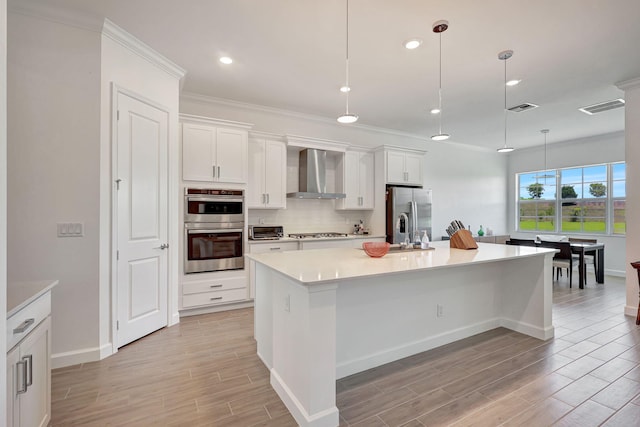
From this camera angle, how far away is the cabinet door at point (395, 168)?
5465mm

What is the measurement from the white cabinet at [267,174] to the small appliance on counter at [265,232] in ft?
1.02

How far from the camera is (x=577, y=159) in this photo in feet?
22.9

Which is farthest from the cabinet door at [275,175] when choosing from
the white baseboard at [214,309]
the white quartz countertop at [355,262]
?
the white quartz countertop at [355,262]

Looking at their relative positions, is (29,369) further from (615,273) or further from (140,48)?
(615,273)

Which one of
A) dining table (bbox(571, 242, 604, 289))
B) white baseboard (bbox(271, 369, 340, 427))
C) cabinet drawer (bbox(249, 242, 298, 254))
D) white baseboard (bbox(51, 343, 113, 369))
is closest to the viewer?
white baseboard (bbox(271, 369, 340, 427))

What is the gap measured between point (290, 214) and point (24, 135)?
10.9 ft

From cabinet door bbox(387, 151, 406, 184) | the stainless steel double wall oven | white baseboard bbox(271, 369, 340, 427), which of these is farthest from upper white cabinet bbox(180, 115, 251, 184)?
white baseboard bbox(271, 369, 340, 427)

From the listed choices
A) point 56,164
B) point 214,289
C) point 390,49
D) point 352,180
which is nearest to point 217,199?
point 214,289

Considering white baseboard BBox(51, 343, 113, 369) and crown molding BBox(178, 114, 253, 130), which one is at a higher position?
crown molding BBox(178, 114, 253, 130)

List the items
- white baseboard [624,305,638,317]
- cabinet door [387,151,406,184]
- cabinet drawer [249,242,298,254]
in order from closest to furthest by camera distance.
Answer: white baseboard [624,305,638,317] → cabinet drawer [249,242,298,254] → cabinet door [387,151,406,184]

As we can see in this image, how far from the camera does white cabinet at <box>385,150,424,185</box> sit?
18.0 feet

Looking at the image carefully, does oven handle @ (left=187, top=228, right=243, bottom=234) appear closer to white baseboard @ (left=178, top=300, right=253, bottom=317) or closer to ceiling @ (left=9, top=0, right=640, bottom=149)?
white baseboard @ (left=178, top=300, right=253, bottom=317)

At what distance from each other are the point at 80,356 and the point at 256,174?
2.81 meters

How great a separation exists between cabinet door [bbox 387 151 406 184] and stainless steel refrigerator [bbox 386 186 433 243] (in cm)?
16
